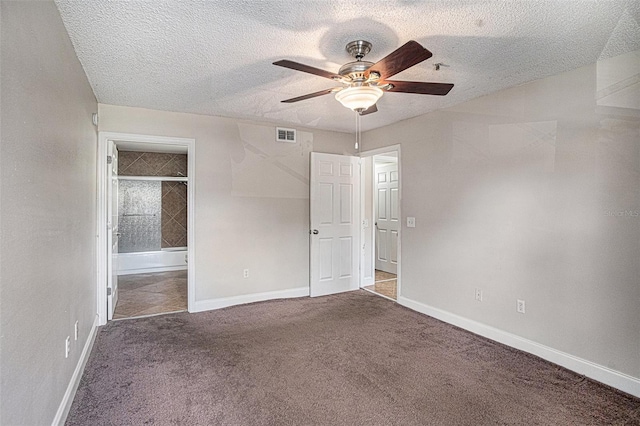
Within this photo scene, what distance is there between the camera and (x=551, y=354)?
109 inches

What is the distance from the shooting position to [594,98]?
254 centimetres

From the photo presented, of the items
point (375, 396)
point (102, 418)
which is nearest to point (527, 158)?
point (375, 396)

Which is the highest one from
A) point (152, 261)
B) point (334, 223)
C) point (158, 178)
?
point (158, 178)

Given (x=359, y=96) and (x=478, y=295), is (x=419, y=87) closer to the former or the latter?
(x=359, y=96)

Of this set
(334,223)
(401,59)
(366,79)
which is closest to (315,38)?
(366,79)

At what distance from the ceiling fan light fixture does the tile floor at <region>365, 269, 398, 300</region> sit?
305 cm

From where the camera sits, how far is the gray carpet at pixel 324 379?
2072 millimetres

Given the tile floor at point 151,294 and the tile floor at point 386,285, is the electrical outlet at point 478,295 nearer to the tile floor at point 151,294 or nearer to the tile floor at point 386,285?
the tile floor at point 386,285

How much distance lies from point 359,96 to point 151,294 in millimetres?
4252

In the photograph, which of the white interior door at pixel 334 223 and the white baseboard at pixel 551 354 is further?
the white interior door at pixel 334 223

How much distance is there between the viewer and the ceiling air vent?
178 inches

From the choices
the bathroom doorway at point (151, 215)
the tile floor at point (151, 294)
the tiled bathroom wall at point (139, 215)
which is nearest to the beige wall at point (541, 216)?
the tile floor at point (151, 294)

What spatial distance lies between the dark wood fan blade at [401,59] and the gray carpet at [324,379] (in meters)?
2.07

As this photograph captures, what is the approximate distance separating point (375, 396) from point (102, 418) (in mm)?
1701
